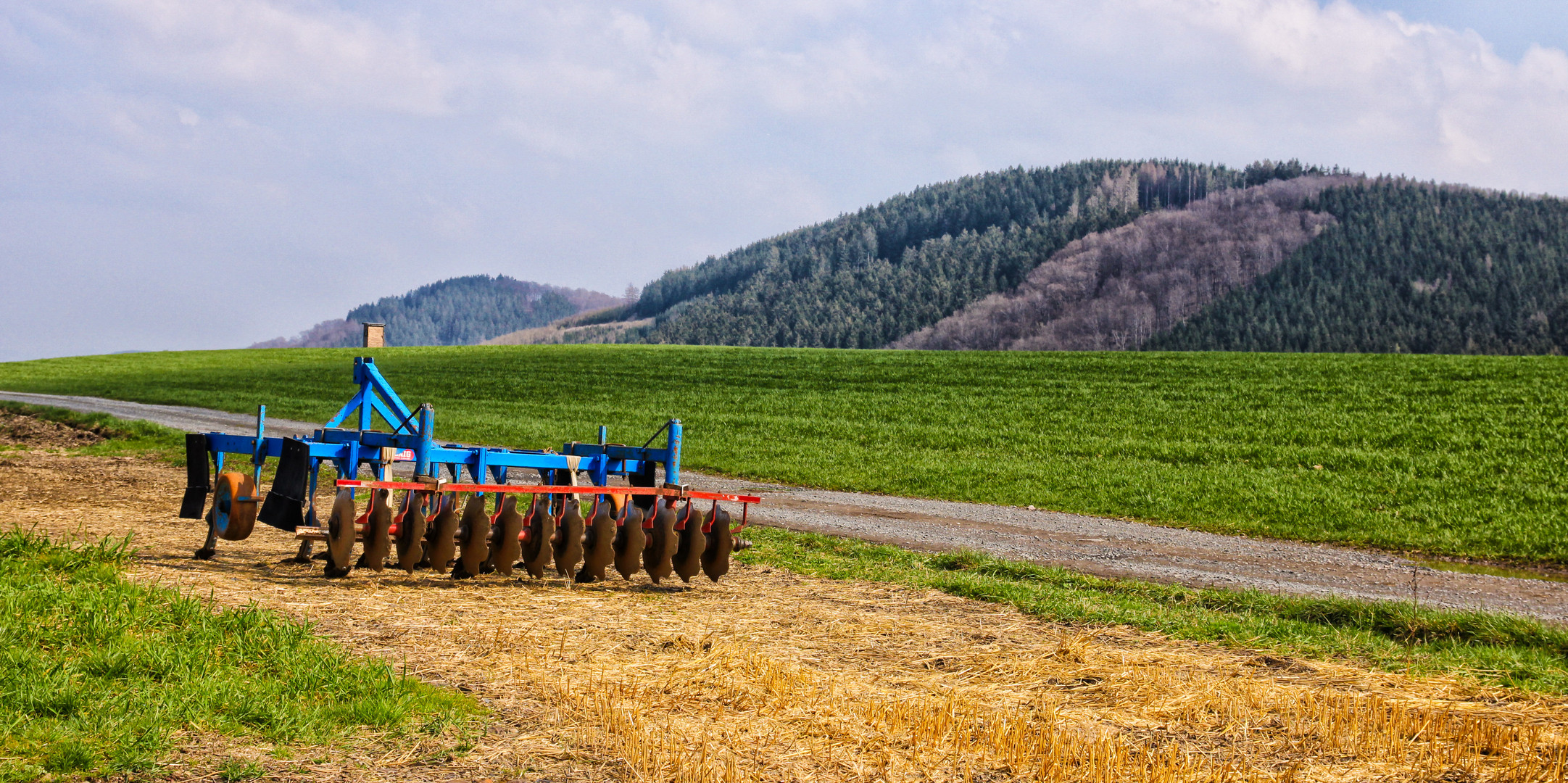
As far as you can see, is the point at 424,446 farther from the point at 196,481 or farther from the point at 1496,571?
the point at 1496,571

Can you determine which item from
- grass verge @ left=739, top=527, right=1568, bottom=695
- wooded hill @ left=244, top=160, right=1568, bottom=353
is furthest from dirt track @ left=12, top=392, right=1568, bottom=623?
wooded hill @ left=244, top=160, right=1568, bottom=353

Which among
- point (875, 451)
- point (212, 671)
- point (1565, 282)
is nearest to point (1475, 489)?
point (875, 451)

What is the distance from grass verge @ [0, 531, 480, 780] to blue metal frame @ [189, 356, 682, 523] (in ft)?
7.66

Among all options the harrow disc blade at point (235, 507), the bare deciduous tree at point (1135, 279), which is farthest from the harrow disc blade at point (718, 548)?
the bare deciduous tree at point (1135, 279)

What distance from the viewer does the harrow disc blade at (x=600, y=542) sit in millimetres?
8555

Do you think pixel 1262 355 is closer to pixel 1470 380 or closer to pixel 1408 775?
pixel 1470 380

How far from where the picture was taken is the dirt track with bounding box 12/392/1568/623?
10367 mm

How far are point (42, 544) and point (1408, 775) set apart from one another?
30.1ft

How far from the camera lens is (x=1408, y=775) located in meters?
4.57

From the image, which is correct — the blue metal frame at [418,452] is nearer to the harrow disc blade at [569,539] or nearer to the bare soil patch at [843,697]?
the harrow disc blade at [569,539]

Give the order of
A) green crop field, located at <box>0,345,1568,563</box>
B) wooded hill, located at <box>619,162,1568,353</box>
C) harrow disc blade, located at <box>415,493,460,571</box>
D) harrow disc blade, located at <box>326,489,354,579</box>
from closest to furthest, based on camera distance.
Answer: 1. harrow disc blade, located at <box>326,489,354,579</box>
2. harrow disc blade, located at <box>415,493,460,571</box>
3. green crop field, located at <box>0,345,1568,563</box>
4. wooded hill, located at <box>619,162,1568,353</box>

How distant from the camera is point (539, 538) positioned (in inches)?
336

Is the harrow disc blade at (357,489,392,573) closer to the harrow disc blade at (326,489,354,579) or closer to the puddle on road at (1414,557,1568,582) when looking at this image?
the harrow disc blade at (326,489,354,579)

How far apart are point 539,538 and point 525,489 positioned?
1.41ft
